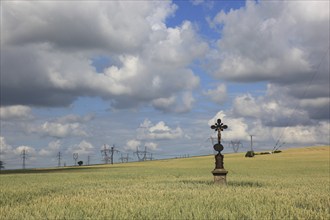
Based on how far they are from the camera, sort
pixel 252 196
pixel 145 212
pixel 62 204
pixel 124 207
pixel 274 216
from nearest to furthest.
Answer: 1. pixel 274 216
2. pixel 145 212
3. pixel 124 207
4. pixel 62 204
5. pixel 252 196

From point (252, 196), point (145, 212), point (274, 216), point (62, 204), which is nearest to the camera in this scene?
point (274, 216)

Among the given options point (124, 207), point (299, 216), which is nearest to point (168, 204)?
point (124, 207)

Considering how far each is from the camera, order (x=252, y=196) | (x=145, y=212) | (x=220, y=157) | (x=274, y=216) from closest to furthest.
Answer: (x=274, y=216), (x=145, y=212), (x=252, y=196), (x=220, y=157)

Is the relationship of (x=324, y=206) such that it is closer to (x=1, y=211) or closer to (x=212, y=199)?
(x=212, y=199)

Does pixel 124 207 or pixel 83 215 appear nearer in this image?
pixel 83 215

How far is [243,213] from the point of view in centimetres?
1188

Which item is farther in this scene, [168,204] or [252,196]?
[252,196]

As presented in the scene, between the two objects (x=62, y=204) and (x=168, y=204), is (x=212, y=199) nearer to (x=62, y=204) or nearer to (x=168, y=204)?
(x=168, y=204)

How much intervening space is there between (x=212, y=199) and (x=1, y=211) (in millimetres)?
6915

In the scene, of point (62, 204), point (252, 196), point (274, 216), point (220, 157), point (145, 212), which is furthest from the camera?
point (220, 157)

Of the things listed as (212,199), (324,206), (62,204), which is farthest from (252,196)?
(62,204)

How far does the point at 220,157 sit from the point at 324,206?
39.8 ft

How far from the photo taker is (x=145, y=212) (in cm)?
1231

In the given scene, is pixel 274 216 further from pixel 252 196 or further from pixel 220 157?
pixel 220 157
